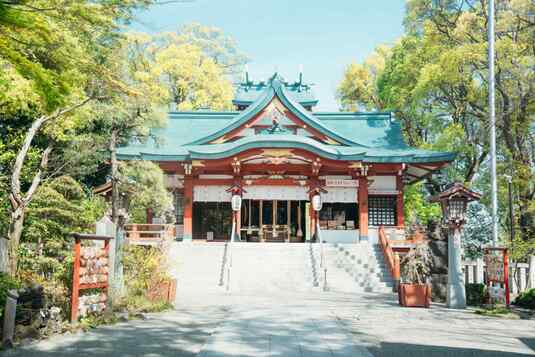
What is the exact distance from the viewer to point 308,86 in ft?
98.5

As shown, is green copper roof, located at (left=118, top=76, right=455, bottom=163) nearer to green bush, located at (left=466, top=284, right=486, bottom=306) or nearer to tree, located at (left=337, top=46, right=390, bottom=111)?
tree, located at (left=337, top=46, right=390, bottom=111)

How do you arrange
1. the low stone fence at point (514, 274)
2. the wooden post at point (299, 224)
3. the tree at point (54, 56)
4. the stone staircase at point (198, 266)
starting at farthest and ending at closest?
the wooden post at point (299, 224)
the stone staircase at point (198, 266)
the low stone fence at point (514, 274)
the tree at point (54, 56)

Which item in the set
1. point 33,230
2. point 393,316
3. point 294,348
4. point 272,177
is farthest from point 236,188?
point 294,348

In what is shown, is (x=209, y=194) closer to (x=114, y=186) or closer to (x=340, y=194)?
(x=340, y=194)

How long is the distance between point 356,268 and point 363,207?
15.0 ft

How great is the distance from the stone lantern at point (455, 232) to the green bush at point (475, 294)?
1.26m

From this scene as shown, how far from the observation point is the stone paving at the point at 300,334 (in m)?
6.36

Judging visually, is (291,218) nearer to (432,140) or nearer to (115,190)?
(432,140)

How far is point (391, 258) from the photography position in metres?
16.8


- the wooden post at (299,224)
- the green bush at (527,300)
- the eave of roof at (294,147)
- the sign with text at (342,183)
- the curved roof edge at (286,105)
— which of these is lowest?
the green bush at (527,300)

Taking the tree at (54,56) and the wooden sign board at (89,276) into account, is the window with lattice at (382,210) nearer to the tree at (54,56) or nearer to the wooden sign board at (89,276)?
the tree at (54,56)

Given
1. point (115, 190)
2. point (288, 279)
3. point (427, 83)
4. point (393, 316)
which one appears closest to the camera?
point (393, 316)

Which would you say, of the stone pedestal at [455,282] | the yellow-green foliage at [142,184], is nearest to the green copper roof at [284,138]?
the yellow-green foliage at [142,184]

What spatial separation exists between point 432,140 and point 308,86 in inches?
315
